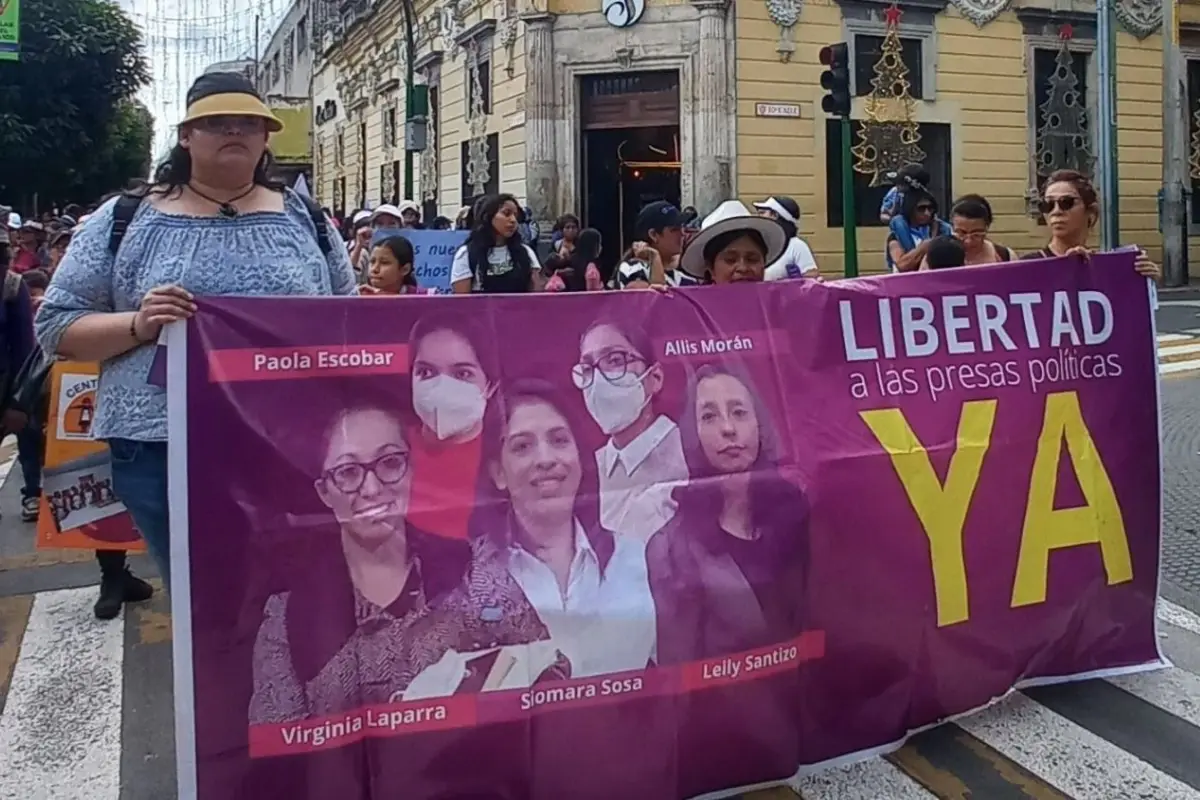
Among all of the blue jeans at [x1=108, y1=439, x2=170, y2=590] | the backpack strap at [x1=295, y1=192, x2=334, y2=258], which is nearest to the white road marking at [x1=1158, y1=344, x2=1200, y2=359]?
the backpack strap at [x1=295, y1=192, x2=334, y2=258]

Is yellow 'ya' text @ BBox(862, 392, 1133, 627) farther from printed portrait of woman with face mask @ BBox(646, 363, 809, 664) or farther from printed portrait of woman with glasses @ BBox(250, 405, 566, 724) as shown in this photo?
printed portrait of woman with glasses @ BBox(250, 405, 566, 724)

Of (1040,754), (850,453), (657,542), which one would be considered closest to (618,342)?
(657,542)

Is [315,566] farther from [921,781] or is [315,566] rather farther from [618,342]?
[921,781]

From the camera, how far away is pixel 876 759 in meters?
3.59

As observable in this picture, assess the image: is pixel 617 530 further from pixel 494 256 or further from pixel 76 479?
pixel 494 256

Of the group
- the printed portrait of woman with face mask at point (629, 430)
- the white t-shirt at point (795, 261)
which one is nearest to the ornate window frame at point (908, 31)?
the white t-shirt at point (795, 261)

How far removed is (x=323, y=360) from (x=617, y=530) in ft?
2.87

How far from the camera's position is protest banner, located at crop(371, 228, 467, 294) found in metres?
11.8

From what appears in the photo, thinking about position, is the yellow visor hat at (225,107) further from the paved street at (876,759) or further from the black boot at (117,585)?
the black boot at (117,585)

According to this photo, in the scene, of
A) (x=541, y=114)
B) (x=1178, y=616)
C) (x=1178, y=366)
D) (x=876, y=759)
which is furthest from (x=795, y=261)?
(x=541, y=114)

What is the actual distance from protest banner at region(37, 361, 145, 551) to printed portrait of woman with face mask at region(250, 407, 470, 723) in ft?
8.57

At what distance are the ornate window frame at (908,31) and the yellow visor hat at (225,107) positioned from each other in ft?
64.5

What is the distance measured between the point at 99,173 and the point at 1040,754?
3894 centimetres

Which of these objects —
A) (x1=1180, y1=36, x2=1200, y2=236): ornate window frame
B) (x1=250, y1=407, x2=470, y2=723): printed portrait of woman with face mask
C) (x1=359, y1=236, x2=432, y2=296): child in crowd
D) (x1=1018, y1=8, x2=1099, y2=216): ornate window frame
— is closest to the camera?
(x1=250, y1=407, x2=470, y2=723): printed portrait of woman with face mask
